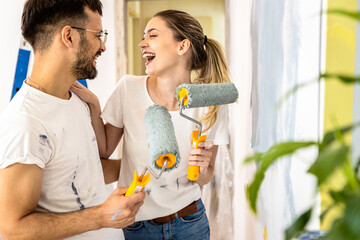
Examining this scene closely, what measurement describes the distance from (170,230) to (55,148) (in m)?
0.61

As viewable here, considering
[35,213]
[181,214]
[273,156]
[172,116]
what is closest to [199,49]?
[172,116]

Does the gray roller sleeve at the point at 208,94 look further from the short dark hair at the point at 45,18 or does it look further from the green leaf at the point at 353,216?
the green leaf at the point at 353,216

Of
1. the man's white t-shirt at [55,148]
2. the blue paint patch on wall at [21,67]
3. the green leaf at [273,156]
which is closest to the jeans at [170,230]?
the man's white t-shirt at [55,148]

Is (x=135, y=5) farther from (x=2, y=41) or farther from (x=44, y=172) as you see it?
(x=44, y=172)

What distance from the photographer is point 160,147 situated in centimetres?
97

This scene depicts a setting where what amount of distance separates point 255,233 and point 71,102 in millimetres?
955

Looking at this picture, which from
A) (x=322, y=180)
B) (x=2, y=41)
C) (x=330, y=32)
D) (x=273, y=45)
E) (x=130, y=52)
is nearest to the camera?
(x=322, y=180)

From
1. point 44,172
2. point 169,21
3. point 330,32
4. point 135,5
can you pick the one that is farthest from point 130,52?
point 330,32

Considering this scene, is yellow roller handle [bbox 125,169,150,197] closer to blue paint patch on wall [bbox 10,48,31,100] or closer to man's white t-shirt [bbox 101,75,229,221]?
man's white t-shirt [bbox 101,75,229,221]

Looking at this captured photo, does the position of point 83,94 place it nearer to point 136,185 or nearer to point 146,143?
point 146,143

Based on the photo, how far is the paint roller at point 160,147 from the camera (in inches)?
38.0

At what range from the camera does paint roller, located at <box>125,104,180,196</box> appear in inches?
38.0

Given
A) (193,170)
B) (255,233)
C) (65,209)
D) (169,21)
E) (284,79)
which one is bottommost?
(255,233)

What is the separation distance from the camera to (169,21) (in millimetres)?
Answer: 1462
